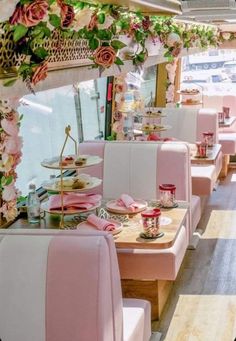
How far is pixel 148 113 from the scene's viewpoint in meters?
7.60

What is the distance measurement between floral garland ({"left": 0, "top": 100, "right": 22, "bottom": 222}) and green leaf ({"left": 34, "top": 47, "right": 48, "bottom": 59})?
769mm

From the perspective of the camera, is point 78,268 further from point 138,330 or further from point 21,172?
point 21,172

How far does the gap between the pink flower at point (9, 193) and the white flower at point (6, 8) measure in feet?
5.07

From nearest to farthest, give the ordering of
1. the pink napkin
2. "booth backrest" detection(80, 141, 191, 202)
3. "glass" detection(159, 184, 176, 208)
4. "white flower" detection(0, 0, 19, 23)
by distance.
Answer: "white flower" detection(0, 0, 19, 23) < the pink napkin < "glass" detection(159, 184, 176, 208) < "booth backrest" detection(80, 141, 191, 202)

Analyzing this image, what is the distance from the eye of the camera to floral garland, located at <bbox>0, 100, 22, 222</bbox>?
377 centimetres

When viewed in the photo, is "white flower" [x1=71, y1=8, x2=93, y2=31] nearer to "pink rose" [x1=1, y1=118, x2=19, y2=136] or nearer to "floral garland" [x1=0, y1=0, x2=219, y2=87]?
"floral garland" [x1=0, y1=0, x2=219, y2=87]

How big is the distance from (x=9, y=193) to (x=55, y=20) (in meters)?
1.31

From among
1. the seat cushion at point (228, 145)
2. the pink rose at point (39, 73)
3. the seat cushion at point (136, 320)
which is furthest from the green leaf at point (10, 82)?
the seat cushion at point (228, 145)

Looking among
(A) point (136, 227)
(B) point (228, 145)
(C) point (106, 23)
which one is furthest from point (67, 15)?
(B) point (228, 145)

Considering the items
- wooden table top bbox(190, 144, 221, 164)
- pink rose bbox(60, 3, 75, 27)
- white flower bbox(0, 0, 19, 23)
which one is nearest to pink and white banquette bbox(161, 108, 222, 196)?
wooden table top bbox(190, 144, 221, 164)

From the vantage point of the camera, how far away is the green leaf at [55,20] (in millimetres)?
2858

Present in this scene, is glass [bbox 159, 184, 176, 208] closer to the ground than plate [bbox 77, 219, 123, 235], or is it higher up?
higher up

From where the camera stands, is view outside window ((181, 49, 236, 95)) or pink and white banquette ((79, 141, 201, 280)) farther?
view outside window ((181, 49, 236, 95))

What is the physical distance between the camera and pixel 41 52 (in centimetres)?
302
